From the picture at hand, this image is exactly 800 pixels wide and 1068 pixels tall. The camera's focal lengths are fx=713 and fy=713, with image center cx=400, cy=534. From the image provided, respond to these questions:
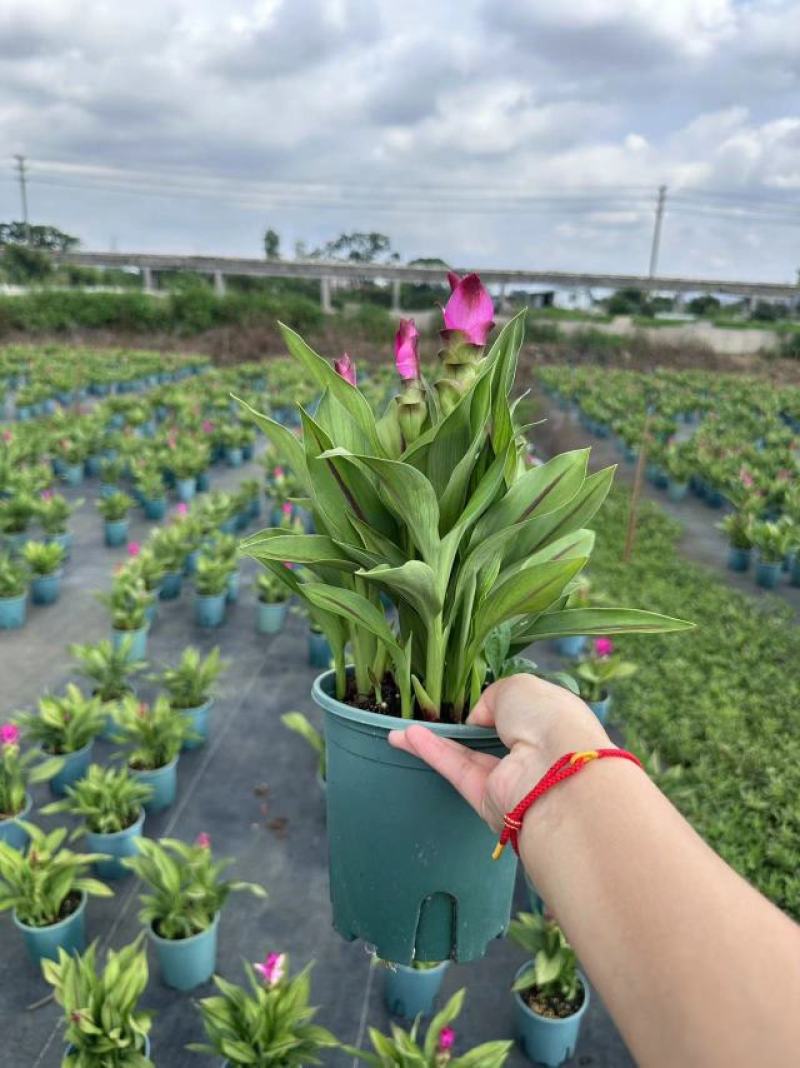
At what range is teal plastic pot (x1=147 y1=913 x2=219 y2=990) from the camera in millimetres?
2273

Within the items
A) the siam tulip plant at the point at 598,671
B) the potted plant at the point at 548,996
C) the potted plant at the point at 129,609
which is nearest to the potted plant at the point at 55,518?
the potted plant at the point at 129,609

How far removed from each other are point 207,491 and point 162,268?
34547 mm

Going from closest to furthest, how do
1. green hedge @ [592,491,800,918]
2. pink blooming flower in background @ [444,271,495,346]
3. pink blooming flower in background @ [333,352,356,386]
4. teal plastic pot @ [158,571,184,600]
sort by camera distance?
pink blooming flower in background @ [444,271,495,346] < pink blooming flower in background @ [333,352,356,386] < green hedge @ [592,491,800,918] < teal plastic pot @ [158,571,184,600]

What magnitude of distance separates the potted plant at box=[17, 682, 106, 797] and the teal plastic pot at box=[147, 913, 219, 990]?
106 cm

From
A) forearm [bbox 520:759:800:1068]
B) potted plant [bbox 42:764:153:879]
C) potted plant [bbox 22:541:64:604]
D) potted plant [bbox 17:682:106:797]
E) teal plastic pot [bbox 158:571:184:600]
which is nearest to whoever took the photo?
forearm [bbox 520:759:800:1068]

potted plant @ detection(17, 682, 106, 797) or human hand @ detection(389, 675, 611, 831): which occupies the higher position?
human hand @ detection(389, 675, 611, 831)

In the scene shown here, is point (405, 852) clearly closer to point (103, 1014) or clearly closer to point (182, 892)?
point (103, 1014)

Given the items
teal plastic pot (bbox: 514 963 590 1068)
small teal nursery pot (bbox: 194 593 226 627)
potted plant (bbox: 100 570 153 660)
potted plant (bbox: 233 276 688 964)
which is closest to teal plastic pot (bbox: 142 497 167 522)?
small teal nursery pot (bbox: 194 593 226 627)

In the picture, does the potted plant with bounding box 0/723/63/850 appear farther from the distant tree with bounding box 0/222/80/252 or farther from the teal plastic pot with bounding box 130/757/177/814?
the distant tree with bounding box 0/222/80/252

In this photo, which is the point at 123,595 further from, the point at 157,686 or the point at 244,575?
the point at 244,575

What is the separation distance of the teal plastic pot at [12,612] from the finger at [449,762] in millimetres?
4518

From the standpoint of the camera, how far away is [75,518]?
6.89 meters

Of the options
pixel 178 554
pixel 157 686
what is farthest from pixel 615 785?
pixel 178 554

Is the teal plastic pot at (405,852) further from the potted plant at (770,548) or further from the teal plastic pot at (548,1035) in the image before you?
the potted plant at (770,548)
